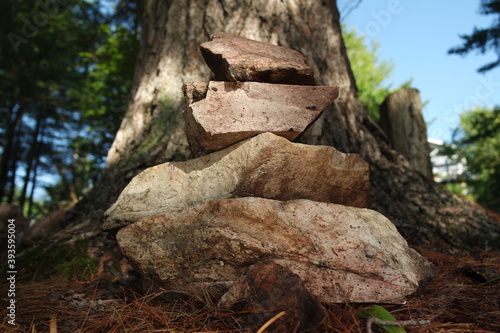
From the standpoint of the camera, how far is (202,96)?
1.92 metres

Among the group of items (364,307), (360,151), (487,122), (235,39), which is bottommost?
(364,307)

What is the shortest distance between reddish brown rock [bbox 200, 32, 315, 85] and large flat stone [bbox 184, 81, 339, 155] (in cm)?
8

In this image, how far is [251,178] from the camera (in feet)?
5.85

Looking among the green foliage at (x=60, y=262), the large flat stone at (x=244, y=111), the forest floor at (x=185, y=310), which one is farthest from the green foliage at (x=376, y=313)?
the green foliage at (x=60, y=262)

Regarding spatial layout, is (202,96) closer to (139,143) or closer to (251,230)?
(251,230)

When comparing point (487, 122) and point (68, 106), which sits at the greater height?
point (68, 106)

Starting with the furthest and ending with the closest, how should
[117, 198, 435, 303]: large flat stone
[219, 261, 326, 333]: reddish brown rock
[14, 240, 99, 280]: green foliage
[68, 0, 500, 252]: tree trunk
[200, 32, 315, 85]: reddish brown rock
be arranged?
[68, 0, 500, 252]: tree trunk
[14, 240, 99, 280]: green foliage
[200, 32, 315, 85]: reddish brown rock
[117, 198, 435, 303]: large flat stone
[219, 261, 326, 333]: reddish brown rock

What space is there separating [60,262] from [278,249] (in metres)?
1.75

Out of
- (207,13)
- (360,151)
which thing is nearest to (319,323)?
(360,151)

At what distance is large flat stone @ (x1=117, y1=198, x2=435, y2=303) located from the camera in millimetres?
1541

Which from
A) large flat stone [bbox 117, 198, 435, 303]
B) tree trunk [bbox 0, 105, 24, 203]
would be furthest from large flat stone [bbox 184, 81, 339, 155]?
tree trunk [bbox 0, 105, 24, 203]

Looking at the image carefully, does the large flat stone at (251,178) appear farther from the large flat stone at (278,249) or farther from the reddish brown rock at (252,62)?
the reddish brown rock at (252,62)

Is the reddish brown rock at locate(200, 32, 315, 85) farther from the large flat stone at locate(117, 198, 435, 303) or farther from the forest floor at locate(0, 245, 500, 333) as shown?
the forest floor at locate(0, 245, 500, 333)

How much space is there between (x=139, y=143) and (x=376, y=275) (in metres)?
2.35
